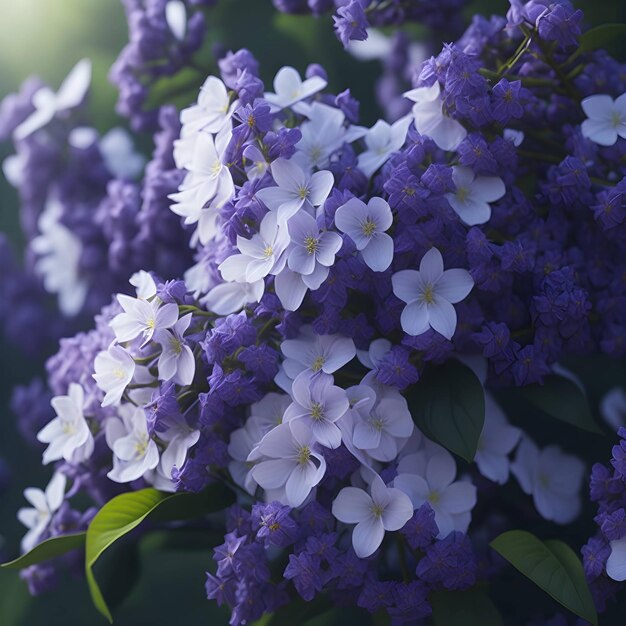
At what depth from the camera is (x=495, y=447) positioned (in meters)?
0.77

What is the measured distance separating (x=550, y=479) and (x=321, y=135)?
338 millimetres

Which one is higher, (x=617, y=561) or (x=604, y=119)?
(x=604, y=119)

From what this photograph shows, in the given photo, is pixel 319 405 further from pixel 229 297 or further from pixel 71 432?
pixel 71 432

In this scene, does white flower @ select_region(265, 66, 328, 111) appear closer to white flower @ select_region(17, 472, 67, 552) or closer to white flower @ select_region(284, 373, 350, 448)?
white flower @ select_region(284, 373, 350, 448)

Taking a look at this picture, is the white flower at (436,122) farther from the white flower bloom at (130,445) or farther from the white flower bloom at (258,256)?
the white flower bloom at (130,445)

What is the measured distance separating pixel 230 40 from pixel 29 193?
0.90ft

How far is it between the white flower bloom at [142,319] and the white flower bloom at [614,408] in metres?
0.42

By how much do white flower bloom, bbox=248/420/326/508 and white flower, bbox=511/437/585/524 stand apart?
8.0 inches

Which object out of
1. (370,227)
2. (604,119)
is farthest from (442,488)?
(604,119)

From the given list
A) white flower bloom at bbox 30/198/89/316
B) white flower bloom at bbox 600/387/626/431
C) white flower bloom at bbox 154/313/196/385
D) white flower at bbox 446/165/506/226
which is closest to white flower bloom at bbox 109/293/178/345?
white flower bloom at bbox 154/313/196/385

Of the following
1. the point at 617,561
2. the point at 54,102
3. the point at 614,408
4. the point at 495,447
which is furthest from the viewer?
the point at 54,102

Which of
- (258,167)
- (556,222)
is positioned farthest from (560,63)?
(258,167)

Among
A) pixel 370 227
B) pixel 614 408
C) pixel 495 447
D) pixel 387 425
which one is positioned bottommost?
pixel 614 408

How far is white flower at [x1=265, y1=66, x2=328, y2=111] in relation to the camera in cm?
76
